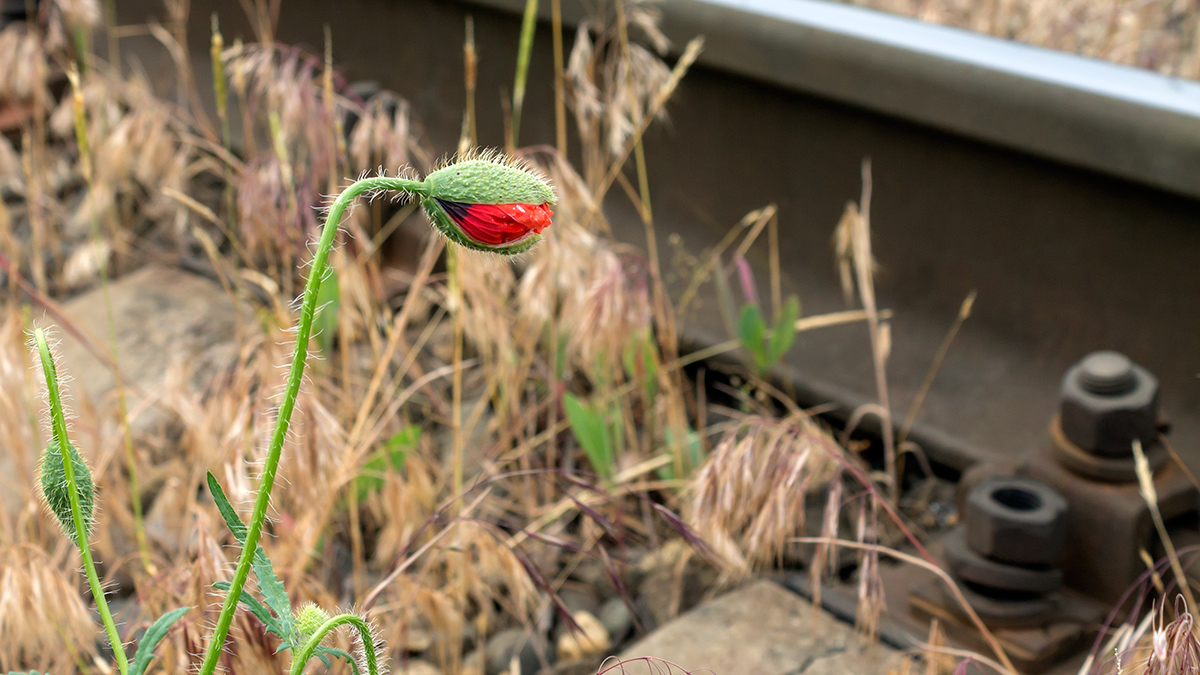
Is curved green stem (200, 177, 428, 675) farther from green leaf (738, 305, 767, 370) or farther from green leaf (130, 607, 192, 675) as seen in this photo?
green leaf (738, 305, 767, 370)

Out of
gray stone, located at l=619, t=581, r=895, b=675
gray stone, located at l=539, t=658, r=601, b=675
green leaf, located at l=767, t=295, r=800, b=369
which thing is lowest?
gray stone, located at l=539, t=658, r=601, b=675

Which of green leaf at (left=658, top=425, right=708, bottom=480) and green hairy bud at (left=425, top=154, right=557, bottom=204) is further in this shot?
green leaf at (left=658, top=425, right=708, bottom=480)

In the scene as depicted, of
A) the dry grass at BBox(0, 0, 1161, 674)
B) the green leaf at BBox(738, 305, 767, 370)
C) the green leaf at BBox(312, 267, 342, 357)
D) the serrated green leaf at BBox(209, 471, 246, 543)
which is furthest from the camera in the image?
the green leaf at BBox(738, 305, 767, 370)

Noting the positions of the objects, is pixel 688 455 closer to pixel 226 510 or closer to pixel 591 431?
pixel 591 431

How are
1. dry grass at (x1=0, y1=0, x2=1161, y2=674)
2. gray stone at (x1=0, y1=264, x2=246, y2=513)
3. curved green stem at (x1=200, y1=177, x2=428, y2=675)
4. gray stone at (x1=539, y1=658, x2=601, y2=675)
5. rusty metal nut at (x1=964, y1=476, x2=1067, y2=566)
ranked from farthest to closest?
1. gray stone at (x1=0, y1=264, x2=246, y2=513)
2. gray stone at (x1=539, y1=658, x2=601, y2=675)
3. rusty metal nut at (x1=964, y1=476, x2=1067, y2=566)
4. dry grass at (x1=0, y1=0, x2=1161, y2=674)
5. curved green stem at (x1=200, y1=177, x2=428, y2=675)

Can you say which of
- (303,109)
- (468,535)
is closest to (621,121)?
(303,109)

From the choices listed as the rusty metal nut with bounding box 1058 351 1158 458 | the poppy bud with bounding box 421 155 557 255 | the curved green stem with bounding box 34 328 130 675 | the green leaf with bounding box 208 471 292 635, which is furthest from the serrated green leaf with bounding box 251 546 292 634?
the rusty metal nut with bounding box 1058 351 1158 458

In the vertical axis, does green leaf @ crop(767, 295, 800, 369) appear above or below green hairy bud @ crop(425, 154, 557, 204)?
below

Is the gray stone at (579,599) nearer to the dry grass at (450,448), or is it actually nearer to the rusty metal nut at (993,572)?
the dry grass at (450,448)
